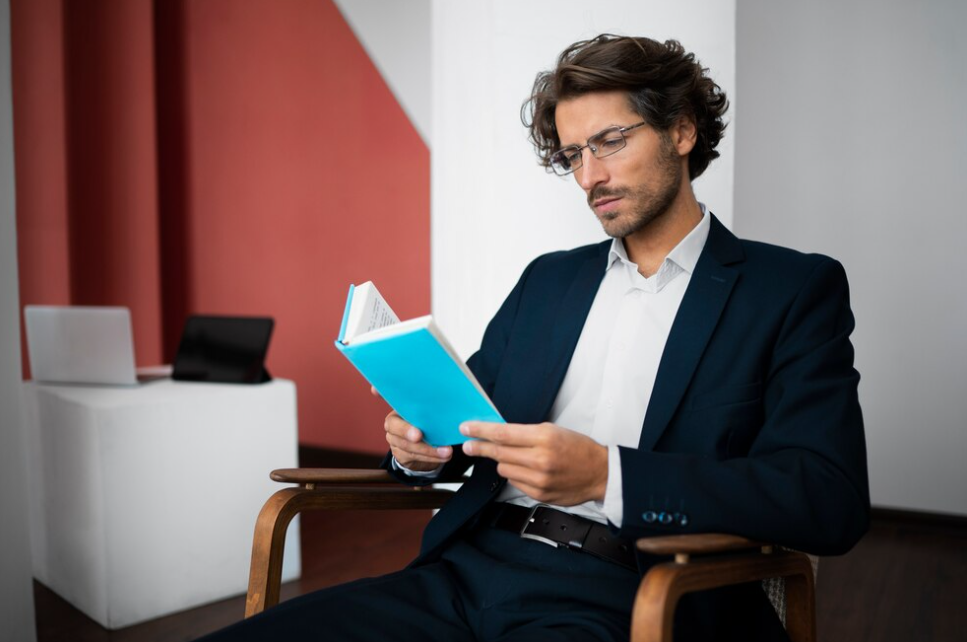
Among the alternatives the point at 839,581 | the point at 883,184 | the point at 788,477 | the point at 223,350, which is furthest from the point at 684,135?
the point at 883,184

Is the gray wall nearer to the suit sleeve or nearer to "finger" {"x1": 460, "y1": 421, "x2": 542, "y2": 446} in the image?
the suit sleeve

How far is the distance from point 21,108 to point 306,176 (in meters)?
1.47

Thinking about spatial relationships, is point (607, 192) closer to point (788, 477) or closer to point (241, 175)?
point (788, 477)

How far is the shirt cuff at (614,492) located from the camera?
3.86 feet

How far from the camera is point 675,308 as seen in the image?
154 centimetres

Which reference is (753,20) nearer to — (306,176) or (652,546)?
(306,176)

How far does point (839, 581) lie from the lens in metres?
3.00

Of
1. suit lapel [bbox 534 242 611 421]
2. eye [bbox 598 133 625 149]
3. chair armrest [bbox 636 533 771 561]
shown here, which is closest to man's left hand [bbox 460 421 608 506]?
chair armrest [bbox 636 533 771 561]

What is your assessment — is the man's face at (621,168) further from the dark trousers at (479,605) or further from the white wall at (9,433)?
the white wall at (9,433)

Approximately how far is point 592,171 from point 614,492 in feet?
2.17

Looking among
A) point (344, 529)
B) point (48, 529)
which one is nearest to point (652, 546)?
point (48, 529)

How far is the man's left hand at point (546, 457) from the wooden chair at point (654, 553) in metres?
0.13

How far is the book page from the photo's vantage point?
3.84 ft

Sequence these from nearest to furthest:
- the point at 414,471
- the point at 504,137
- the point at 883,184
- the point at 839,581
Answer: the point at 414,471 < the point at 504,137 < the point at 839,581 < the point at 883,184
